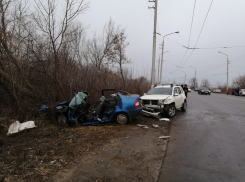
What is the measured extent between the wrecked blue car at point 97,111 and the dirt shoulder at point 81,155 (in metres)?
0.62

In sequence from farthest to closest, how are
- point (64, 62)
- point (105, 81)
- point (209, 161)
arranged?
point (105, 81), point (64, 62), point (209, 161)

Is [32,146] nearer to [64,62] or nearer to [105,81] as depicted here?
[64,62]

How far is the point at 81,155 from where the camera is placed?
4.19m

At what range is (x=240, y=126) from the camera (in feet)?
24.3

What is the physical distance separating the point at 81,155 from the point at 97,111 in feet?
10.0

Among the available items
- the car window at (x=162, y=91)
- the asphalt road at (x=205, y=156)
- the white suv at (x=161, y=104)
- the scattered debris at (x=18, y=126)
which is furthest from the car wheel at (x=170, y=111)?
the scattered debris at (x=18, y=126)

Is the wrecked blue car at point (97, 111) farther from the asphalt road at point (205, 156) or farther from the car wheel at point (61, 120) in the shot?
the asphalt road at point (205, 156)

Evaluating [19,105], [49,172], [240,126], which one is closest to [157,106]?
[240,126]

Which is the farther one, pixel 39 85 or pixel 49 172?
pixel 39 85

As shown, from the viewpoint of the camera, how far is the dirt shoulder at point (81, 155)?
10.8ft

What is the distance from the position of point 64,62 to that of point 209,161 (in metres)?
7.21

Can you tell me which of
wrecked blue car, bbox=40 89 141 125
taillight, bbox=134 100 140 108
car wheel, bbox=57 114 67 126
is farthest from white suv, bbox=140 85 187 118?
car wheel, bbox=57 114 67 126

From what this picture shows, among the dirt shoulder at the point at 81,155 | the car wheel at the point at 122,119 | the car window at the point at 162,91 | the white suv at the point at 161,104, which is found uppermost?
the car window at the point at 162,91

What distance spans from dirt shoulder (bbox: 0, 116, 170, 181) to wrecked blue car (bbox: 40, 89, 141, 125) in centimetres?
62
